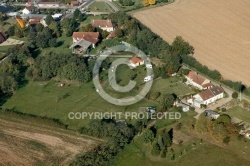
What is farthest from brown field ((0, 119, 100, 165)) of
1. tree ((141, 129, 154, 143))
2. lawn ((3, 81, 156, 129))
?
tree ((141, 129, 154, 143))

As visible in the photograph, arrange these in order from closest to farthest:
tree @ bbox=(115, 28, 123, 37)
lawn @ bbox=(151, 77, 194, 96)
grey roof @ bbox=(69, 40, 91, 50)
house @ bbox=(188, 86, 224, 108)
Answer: house @ bbox=(188, 86, 224, 108), lawn @ bbox=(151, 77, 194, 96), grey roof @ bbox=(69, 40, 91, 50), tree @ bbox=(115, 28, 123, 37)

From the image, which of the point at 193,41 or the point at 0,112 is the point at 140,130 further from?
the point at 193,41

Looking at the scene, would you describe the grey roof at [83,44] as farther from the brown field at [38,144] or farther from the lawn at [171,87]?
the brown field at [38,144]

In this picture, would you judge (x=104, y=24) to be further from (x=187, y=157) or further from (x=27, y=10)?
(x=187, y=157)

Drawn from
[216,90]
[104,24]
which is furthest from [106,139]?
[104,24]

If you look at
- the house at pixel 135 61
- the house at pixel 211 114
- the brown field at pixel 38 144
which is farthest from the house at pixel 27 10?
the house at pixel 211 114

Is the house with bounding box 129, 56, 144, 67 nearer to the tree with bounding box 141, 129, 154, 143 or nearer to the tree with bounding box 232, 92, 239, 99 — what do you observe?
the tree with bounding box 232, 92, 239, 99
